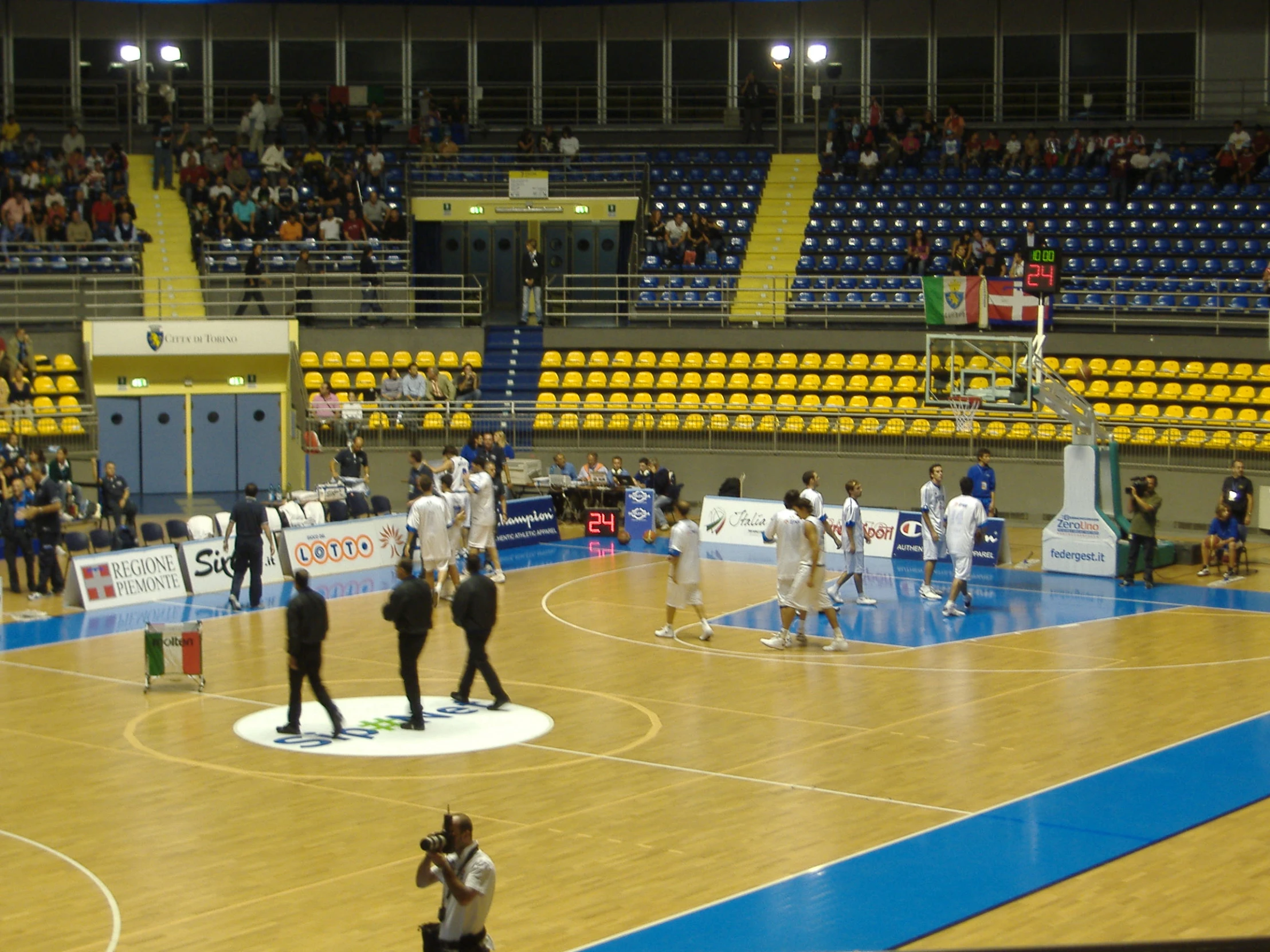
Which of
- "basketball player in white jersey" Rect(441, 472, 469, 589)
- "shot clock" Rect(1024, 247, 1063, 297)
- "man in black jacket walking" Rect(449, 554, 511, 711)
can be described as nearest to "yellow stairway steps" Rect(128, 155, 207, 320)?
"basketball player in white jersey" Rect(441, 472, 469, 589)

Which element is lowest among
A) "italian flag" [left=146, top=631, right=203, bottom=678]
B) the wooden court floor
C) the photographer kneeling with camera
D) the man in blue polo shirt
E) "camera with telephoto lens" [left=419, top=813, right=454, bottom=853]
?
the wooden court floor

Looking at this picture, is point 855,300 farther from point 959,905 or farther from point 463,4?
point 959,905

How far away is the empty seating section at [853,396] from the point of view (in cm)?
3080

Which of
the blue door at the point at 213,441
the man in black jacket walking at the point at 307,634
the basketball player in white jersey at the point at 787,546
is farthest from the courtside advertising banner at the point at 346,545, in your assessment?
the man in black jacket walking at the point at 307,634

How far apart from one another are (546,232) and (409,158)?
12.6ft

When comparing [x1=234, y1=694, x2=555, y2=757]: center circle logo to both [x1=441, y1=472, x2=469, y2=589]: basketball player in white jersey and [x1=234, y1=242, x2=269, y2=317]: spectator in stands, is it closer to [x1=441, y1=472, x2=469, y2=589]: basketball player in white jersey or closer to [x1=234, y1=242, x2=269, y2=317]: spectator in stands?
[x1=441, y1=472, x2=469, y2=589]: basketball player in white jersey

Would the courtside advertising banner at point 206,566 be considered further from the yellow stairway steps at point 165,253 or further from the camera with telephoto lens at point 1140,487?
the camera with telephoto lens at point 1140,487

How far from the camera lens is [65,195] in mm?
37375

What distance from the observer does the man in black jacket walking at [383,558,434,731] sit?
15078mm

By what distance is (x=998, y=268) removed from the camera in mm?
33375

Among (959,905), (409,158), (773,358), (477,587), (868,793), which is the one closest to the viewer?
(959,905)

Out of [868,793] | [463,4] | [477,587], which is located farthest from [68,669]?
[463,4]

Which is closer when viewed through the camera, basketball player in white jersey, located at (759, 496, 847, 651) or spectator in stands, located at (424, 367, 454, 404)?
basketball player in white jersey, located at (759, 496, 847, 651)

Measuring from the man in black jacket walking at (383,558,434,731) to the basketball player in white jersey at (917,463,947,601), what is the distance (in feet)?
32.7
